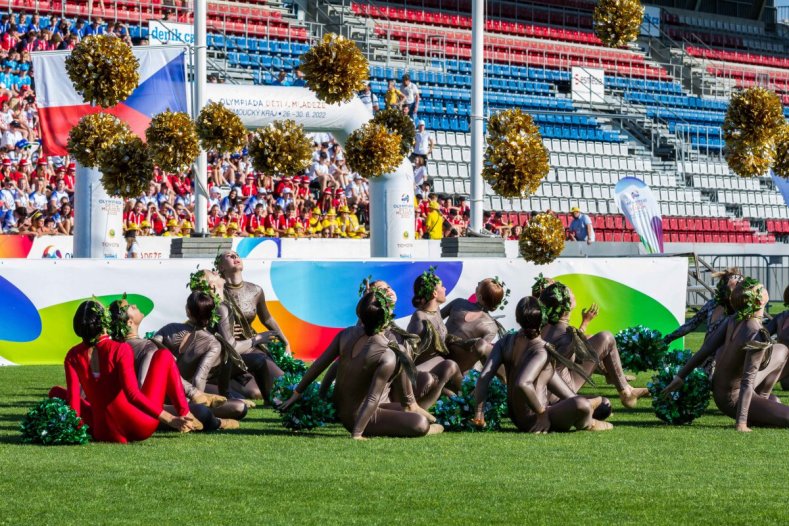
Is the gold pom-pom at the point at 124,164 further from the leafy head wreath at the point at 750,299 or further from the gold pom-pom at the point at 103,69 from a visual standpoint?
the leafy head wreath at the point at 750,299

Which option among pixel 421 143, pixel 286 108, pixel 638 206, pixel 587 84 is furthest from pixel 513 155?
pixel 587 84

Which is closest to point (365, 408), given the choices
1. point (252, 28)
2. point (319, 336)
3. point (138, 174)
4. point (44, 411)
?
point (44, 411)

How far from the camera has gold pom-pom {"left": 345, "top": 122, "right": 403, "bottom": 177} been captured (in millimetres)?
12773

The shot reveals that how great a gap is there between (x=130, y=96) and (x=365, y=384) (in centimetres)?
983

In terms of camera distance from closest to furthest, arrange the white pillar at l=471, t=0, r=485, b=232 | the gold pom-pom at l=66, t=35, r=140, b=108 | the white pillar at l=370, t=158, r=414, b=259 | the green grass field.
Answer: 1. the green grass field
2. the gold pom-pom at l=66, t=35, r=140, b=108
3. the white pillar at l=471, t=0, r=485, b=232
4. the white pillar at l=370, t=158, r=414, b=259

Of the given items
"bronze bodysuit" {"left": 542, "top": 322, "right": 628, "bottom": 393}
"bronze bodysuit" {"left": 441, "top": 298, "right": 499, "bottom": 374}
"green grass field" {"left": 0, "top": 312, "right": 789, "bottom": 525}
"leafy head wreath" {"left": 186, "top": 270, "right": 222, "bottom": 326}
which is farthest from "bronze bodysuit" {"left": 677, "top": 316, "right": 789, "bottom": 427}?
"leafy head wreath" {"left": 186, "top": 270, "right": 222, "bottom": 326}

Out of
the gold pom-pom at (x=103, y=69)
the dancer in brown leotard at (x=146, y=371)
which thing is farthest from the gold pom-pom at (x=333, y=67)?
the dancer in brown leotard at (x=146, y=371)

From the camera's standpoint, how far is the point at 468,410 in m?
10.5

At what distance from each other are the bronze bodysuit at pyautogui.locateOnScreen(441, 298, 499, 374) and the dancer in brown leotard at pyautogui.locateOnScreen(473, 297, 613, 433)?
149 centimetres

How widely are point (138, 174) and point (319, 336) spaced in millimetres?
5376

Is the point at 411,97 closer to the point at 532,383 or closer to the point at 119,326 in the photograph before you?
the point at 532,383

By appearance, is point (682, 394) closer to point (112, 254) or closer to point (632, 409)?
point (632, 409)

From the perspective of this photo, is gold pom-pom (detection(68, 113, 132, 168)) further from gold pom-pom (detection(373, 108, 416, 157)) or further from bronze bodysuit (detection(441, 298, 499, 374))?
bronze bodysuit (detection(441, 298, 499, 374))

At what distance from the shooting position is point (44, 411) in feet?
31.0
